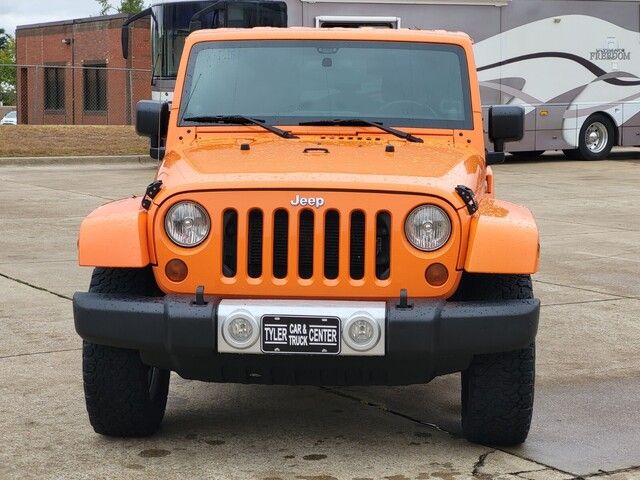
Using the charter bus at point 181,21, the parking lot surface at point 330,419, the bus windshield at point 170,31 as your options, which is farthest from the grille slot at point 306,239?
the bus windshield at point 170,31

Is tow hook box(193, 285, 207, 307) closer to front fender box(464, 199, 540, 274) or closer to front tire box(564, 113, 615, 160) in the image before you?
front fender box(464, 199, 540, 274)

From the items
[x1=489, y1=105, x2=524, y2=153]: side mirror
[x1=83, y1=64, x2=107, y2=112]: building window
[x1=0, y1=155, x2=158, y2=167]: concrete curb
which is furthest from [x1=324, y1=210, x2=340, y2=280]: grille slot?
[x1=83, y1=64, x2=107, y2=112]: building window

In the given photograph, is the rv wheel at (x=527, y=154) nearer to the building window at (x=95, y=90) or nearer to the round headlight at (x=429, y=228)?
the building window at (x=95, y=90)

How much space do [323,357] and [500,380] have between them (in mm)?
799

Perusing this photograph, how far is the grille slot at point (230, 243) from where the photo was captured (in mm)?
5191

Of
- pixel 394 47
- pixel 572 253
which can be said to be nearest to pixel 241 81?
pixel 394 47

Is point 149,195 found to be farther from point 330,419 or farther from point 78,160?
point 78,160

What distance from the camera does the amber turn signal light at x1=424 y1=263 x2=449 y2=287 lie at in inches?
204

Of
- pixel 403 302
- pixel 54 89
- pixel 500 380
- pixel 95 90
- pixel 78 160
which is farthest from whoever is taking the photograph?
pixel 54 89

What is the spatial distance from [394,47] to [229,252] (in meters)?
2.01

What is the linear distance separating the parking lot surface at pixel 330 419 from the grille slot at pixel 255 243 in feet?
2.71

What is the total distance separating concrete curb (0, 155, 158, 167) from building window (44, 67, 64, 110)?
24.0 meters

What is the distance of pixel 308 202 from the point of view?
5.15m

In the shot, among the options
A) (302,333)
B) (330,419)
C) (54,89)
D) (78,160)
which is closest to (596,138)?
(78,160)
